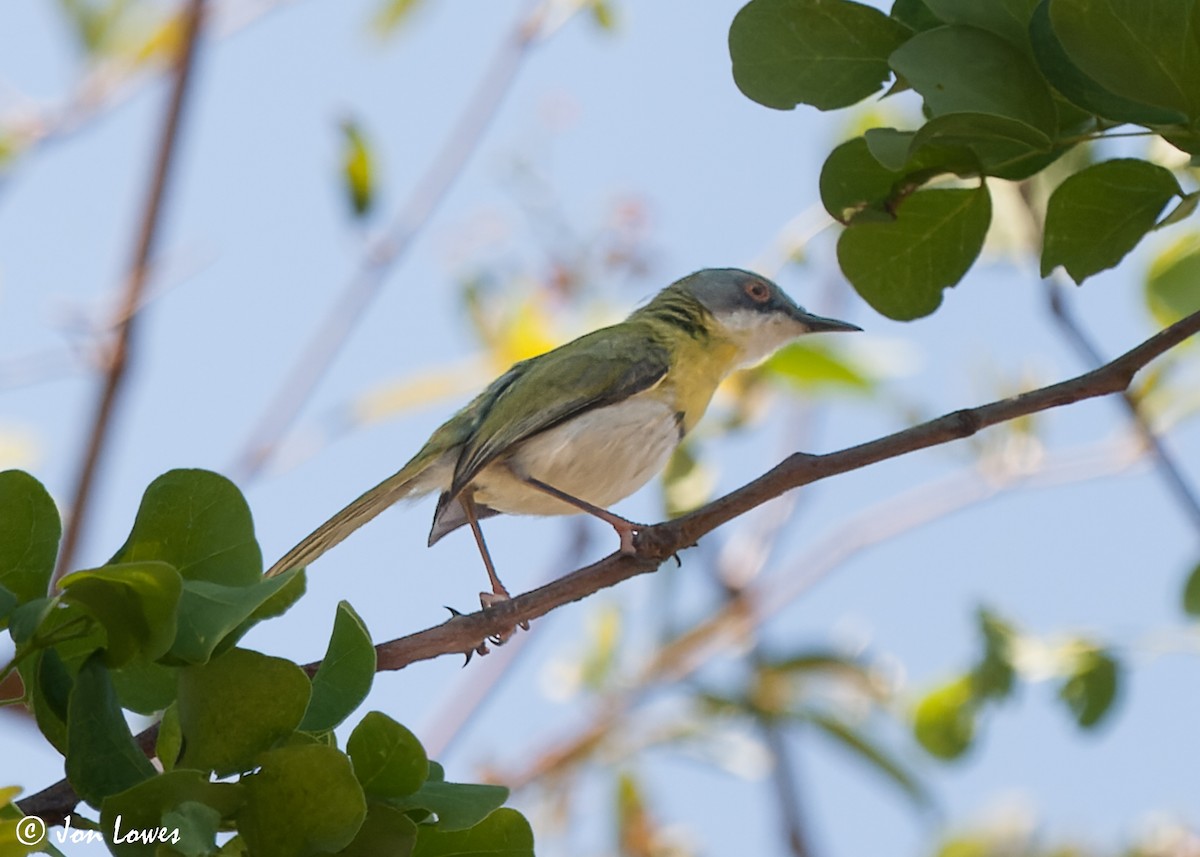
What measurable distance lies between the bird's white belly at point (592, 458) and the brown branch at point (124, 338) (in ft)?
3.18

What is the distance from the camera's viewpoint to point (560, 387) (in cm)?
399

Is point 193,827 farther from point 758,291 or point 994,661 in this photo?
point 758,291

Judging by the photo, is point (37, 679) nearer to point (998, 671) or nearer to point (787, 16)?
point (787, 16)

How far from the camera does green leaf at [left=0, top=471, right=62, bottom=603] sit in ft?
5.08

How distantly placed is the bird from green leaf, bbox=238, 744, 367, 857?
224 cm

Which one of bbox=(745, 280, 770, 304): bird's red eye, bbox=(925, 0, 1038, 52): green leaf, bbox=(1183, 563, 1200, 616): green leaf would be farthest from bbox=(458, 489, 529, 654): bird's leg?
bbox=(925, 0, 1038, 52): green leaf

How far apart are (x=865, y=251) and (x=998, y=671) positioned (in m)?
1.41

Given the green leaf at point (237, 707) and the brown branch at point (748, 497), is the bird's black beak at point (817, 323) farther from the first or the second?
the green leaf at point (237, 707)

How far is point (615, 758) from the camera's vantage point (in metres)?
4.60

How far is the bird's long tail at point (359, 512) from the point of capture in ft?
11.1

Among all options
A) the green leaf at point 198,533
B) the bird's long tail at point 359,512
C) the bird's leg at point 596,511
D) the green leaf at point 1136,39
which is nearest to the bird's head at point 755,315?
the bird's leg at point 596,511

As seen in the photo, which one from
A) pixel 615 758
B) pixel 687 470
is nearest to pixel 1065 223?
pixel 687 470

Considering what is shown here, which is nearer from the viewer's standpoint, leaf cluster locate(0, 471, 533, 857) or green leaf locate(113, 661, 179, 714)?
leaf cluster locate(0, 471, 533, 857)

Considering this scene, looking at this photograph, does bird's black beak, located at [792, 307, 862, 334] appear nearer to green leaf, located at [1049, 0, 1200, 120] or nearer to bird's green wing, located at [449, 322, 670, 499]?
bird's green wing, located at [449, 322, 670, 499]
